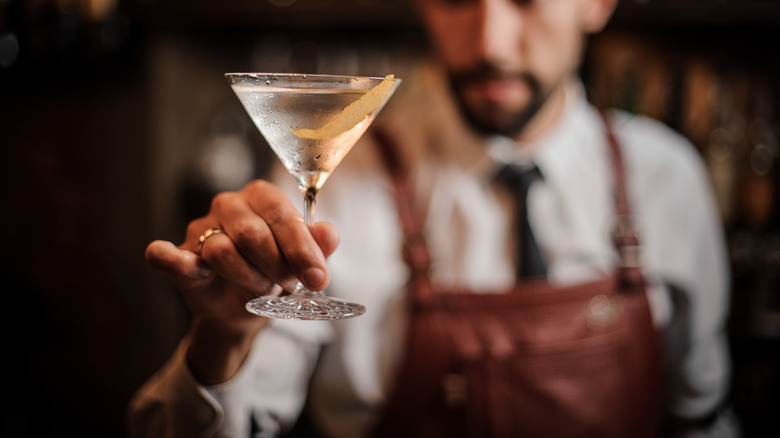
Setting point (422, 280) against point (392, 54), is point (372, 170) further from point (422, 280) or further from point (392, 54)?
point (392, 54)

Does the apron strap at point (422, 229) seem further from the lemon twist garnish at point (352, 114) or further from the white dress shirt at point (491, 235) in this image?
the lemon twist garnish at point (352, 114)

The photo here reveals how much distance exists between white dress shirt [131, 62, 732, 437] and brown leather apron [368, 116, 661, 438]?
107 millimetres

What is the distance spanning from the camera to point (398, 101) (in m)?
2.32

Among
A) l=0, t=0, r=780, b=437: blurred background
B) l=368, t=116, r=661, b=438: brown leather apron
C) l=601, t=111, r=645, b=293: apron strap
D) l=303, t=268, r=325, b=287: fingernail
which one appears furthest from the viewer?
l=0, t=0, r=780, b=437: blurred background

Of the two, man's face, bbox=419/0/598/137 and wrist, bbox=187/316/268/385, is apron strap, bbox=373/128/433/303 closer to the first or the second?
man's face, bbox=419/0/598/137

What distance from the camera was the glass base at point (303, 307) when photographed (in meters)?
0.70

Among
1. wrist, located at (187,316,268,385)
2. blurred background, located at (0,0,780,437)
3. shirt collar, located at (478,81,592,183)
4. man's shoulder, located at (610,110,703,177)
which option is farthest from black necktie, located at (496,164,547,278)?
wrist, located at (187,316,268,385)

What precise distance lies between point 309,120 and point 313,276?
0.17 meters

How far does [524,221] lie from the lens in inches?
57.8

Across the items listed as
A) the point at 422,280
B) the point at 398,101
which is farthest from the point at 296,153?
the point at 398,101

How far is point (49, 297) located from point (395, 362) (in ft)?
4.00

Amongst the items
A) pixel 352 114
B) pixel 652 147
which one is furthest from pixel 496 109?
pixel 352 114

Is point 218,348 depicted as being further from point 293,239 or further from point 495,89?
point 495,89

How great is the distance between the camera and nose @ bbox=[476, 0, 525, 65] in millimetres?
1357
